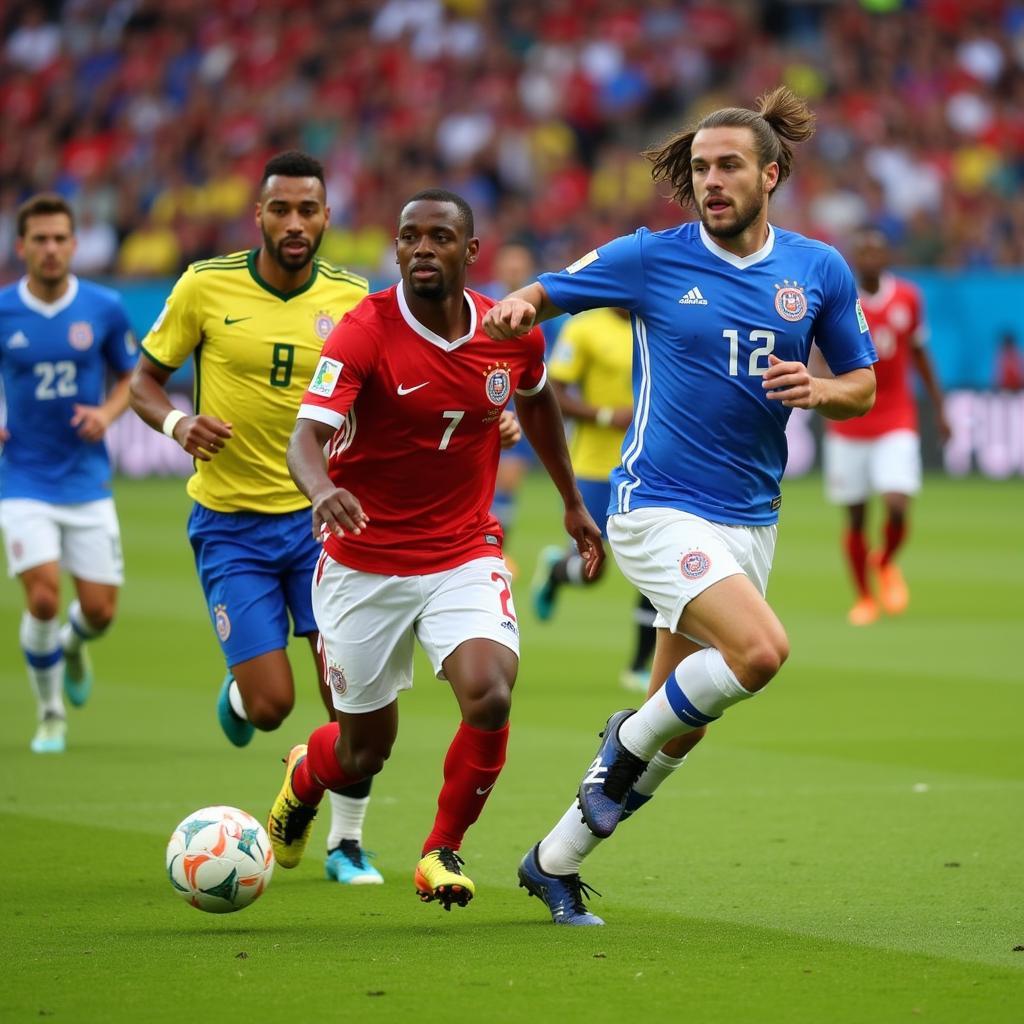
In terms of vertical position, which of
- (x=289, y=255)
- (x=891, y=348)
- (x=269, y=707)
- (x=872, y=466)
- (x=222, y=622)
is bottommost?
(x=269, y=707)

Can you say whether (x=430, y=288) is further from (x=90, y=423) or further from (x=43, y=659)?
(x=43, y=659)

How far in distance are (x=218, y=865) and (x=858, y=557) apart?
982 cm

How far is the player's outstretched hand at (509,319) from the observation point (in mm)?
6363

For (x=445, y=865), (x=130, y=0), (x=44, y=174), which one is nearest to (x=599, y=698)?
(x=445, y=865)

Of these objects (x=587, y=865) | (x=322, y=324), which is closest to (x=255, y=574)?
(x=322, y=324)

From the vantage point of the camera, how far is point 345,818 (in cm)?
746

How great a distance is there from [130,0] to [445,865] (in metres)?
30.5

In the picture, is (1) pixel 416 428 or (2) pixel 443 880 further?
(1) pixel 416 428

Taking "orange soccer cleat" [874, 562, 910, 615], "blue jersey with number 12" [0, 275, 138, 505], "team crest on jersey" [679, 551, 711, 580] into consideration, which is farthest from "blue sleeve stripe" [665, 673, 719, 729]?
"orange soccer cleat" [874, 562, 910, 615]

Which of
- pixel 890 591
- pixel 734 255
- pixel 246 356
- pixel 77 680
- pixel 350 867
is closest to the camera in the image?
pixel 734 255

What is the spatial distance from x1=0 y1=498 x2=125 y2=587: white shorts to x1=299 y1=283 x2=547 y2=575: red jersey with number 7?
13.9 ft

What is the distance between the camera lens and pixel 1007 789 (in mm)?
9016

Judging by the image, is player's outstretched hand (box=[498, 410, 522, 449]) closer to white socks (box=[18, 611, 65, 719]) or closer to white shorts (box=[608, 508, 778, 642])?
white shorts (box=[608, 508, 778, 642])

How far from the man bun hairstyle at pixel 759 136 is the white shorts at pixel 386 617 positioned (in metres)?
1.59
